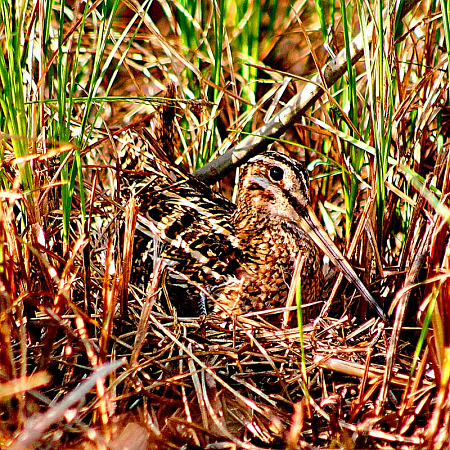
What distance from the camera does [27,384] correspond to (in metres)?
1.89

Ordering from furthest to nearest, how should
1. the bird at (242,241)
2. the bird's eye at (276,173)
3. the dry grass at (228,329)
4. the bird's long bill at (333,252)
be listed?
1. the bird's eye at (276,173)
2. the bird at (242,241)
3. the bird's long bill at (333,252)
4. the dry grass at (228,329)

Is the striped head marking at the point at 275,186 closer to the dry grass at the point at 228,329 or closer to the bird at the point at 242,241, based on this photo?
the bird at the point at 242,241

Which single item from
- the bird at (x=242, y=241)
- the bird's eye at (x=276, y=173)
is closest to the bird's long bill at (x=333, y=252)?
the bird at (x=242, y=241)

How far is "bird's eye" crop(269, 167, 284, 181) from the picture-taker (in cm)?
268

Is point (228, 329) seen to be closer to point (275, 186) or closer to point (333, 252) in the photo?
point (333, 252)

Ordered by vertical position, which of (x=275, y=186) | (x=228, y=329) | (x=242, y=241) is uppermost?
(x=275, y=186)

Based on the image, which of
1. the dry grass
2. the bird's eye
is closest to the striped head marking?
the bird's eye

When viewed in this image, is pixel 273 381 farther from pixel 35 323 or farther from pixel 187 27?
pixel 187 27

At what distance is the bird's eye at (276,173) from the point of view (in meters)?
2.68

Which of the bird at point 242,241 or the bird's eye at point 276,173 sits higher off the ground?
the bird's eye at point 276,173

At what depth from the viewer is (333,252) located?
8.16 feet

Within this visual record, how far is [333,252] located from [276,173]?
39 centimetres

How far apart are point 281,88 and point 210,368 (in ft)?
4.12

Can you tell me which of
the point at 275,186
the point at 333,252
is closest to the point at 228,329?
the point at 333,252
